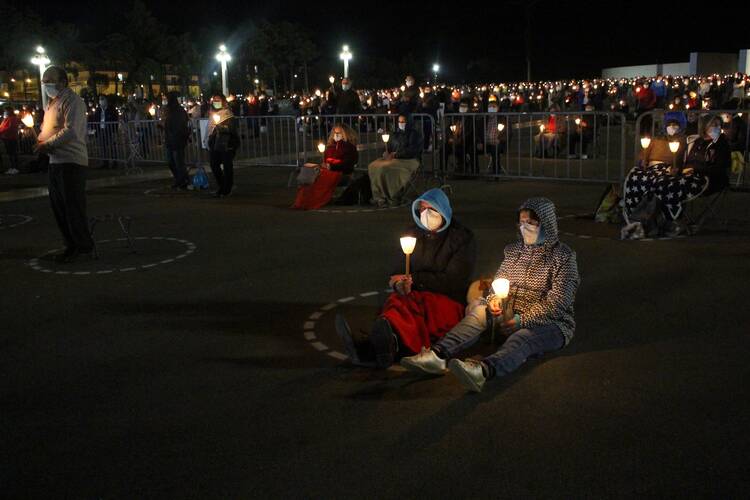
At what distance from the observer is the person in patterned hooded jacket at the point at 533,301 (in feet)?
17.4

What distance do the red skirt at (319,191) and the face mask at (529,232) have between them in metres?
7.77

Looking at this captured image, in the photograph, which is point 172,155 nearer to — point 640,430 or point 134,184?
point 134,184

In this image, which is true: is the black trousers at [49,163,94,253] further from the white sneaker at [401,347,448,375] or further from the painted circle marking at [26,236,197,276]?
the white sneaker at [401,347,448,375]

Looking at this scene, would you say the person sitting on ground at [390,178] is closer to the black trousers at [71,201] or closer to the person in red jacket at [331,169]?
the person in red jacket at [331,169]

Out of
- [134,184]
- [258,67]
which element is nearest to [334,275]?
[134,184]

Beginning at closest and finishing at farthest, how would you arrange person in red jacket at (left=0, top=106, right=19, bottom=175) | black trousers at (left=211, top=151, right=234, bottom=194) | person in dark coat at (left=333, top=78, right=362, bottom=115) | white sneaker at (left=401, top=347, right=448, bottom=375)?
1. white sneaker at (left=401, top=347, right=448, bottom=375)
2. black trousers at (left=211, top=151, right=234, bottom=194)
3. person in dark coat at (left=333, top=78, right=362, bottom=115)
4. person in red jacket at (left=0, top=106, right=19, bottom=175)

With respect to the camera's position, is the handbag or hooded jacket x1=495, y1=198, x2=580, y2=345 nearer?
hooded jacket x1=495, y1=198, x2=580, y2=345

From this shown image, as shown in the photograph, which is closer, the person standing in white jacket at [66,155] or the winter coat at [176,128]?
the person standing in white jacket at [66,155]

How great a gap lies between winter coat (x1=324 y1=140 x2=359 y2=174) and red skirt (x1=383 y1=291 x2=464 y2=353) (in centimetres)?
777

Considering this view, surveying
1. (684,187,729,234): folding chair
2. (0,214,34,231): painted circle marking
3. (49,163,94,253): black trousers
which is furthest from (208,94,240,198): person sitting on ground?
(684,187,729,234): folding chair

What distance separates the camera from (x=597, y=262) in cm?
858

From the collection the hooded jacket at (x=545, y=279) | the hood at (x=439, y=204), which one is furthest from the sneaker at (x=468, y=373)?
the hood at (x=439, y=204)

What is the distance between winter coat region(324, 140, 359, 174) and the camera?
522 inches

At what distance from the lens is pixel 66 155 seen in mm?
8773
